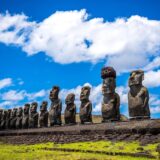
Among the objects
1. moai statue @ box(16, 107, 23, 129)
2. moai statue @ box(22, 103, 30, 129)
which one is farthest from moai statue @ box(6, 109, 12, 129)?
moai statue @ box(22, 103, 30, 129)

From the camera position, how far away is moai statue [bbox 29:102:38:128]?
28550 millimetres

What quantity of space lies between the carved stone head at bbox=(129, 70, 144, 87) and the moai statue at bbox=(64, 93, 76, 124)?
21.3 ft

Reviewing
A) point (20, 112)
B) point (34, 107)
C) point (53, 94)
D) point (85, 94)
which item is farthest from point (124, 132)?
point (20, 112)

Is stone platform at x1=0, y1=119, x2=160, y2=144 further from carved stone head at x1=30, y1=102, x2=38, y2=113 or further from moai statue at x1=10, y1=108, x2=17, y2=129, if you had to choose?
moai statue at x1=10, y1=108, x2=17, y2=129

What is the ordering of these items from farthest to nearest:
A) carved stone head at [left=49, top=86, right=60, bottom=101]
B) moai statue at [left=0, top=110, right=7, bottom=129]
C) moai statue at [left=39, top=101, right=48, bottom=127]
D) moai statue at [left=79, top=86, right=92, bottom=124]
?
1. moai statue at [left=0, top=110, right=7, bottom=129]
2. moai statue at [left=39, top=101, right=48, bottom=127]
3. carved stone head at [left=49, top=86, right=60, bottom=101]
4. moai statue at [left=79, top=86, right=92, bottom=124]

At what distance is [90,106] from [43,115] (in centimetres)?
704

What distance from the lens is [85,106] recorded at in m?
21.3

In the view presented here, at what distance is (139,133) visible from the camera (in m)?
12.8

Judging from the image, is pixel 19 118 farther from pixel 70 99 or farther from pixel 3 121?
pixel 70 99

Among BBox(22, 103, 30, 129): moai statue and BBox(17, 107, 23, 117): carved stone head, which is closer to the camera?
BBox(22, 103, 30, 129): moai statue

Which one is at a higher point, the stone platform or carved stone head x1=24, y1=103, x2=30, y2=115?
carved stone head x1=24, y1=103, x2=30, y2=115

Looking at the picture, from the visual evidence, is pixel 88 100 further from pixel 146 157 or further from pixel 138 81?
pixel 146 157

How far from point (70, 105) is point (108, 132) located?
345 inches

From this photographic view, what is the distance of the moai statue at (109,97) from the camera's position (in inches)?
734
